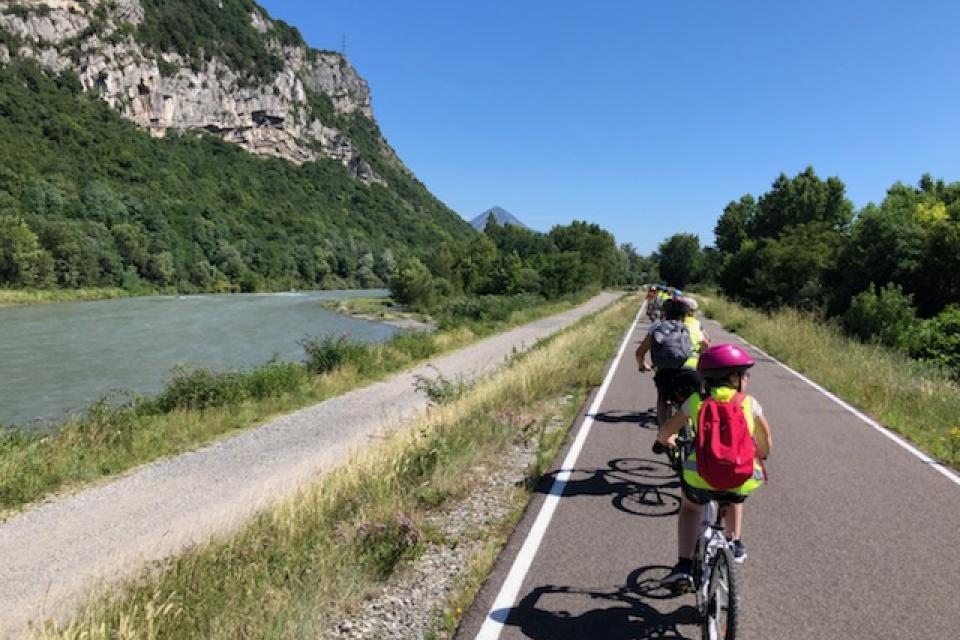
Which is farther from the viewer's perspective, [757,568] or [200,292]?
[200,292]

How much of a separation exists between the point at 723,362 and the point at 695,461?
0.59 metres

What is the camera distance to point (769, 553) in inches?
189

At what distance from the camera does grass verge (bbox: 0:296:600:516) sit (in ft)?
30.8

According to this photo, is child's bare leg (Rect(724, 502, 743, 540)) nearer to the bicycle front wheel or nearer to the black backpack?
the bicycle front wheel

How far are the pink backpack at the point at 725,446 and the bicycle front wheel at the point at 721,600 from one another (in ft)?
1.27

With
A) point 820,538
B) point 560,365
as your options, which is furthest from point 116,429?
point 820,538

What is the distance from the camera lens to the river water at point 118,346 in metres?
19.8

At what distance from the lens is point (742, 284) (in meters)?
50.3

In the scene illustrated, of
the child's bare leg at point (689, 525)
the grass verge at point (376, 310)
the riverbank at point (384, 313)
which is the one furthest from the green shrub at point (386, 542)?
the grass verge at point (376, 310)

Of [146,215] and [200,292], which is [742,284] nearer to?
[200,292]

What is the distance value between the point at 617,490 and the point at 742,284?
160 ft

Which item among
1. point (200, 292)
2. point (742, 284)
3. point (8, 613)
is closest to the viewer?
point (8, 613)

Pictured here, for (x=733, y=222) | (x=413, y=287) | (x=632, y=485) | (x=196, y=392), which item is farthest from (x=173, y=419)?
(x=733, y=222)

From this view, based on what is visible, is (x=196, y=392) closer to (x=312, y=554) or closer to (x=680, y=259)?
(x=312, y=554)
